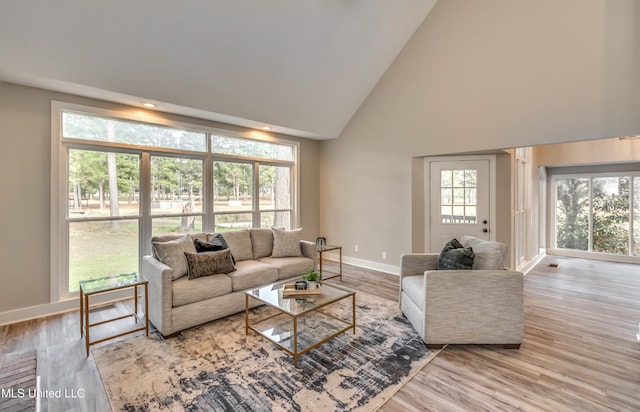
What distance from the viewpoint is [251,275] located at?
3566 millimetres

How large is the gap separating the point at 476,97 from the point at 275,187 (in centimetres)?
370

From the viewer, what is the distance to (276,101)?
14.7 ft

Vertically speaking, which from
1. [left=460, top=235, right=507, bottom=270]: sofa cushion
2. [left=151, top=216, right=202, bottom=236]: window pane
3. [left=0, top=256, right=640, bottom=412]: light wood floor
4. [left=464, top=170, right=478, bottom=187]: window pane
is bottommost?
[left=0, top=256, right=640, bottom=412]: light wood floor

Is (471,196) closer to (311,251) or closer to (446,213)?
(446,213)

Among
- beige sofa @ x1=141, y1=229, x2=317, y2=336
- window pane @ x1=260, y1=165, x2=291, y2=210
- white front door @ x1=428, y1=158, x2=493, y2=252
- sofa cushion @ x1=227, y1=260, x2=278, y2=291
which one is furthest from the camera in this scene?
window pane @ x1=260, y1=165, x2=291, y2=210

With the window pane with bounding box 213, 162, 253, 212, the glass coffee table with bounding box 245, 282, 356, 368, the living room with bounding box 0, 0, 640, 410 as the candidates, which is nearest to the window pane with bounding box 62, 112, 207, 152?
the living room with bounding box 0, 0, 640, 410

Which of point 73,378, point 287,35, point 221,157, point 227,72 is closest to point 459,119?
point 287,35

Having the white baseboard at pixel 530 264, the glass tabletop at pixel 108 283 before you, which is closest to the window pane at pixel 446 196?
the white baseboard at pixel 530 264

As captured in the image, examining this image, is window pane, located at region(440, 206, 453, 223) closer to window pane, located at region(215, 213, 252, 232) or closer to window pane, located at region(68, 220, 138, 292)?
window pane, located at region(215, 213, 252, 232)

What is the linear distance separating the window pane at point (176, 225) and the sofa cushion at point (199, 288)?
1.21 meters

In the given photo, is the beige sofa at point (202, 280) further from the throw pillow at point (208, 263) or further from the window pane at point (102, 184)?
the window pane at point (102, 184)

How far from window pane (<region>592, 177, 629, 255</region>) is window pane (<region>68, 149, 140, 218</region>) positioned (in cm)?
898

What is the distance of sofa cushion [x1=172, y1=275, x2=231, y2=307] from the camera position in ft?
9.70

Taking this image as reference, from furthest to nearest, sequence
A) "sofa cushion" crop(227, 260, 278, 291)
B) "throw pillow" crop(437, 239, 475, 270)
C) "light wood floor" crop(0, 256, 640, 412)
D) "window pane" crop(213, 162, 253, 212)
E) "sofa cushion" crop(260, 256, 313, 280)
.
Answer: "window pane" crop(213, 162, 253, 212)
"sofa cushion" crop(260, 256, 313, 280)
"sofa cushion" crop(227, 260, 278, 291)
"throw pillow" crop(437, 239, 475, 270)
"light wood floor" crop(0, 256, 640, 412)
